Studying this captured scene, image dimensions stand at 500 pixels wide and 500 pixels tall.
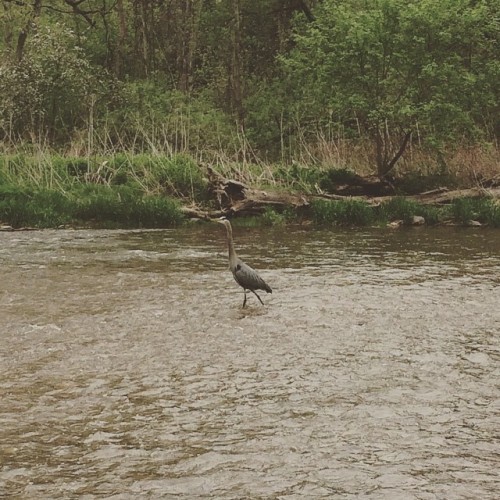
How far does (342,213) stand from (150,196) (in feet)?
17.0

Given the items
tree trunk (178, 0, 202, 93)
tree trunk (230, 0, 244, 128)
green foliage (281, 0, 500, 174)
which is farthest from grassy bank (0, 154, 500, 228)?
tree trunk (178, 0, 202, 93)

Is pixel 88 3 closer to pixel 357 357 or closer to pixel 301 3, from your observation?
pixel 301 3

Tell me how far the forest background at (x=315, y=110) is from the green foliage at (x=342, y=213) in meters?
1.14

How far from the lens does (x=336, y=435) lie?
21.1ft

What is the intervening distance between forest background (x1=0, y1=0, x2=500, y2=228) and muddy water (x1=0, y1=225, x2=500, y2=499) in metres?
8.95

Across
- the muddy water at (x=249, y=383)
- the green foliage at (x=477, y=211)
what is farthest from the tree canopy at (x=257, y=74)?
the muddy water at (x=249, y=383)

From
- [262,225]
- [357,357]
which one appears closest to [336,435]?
[357,357]

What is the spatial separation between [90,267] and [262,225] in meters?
7.71

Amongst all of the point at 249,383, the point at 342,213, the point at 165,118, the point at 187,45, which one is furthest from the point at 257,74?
the point at 249,383

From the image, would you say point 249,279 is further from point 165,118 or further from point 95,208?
point 165,118

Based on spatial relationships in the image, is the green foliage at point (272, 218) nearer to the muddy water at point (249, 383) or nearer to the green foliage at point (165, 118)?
the muddy water at point (249, 383)

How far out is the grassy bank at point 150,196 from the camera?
22.0 metres

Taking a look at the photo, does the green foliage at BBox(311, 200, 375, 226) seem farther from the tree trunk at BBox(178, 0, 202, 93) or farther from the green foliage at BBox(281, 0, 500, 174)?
the tree trunk at BBox(178, 0, 202, 93)

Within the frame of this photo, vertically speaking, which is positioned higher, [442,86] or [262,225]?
[442,86]
